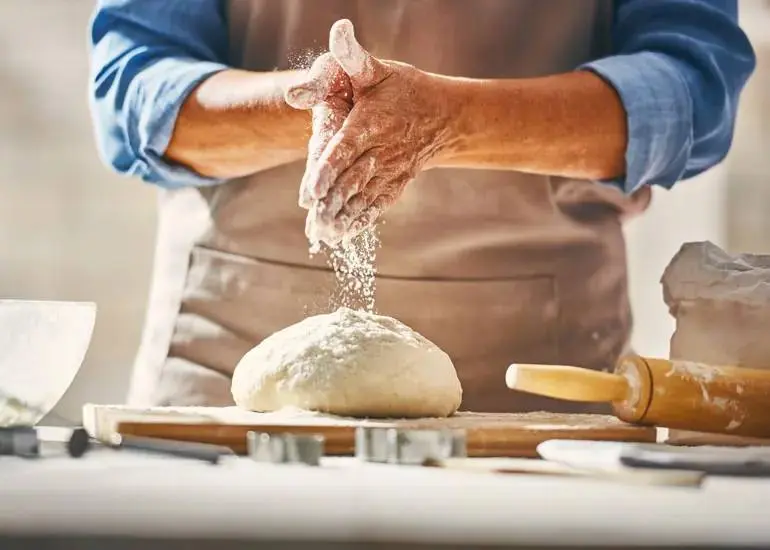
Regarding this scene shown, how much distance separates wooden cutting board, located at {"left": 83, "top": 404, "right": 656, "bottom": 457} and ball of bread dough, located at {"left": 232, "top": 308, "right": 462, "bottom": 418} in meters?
0.03

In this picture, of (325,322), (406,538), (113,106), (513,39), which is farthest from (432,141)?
(406,538)

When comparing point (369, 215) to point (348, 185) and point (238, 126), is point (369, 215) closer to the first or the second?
point (348, 185)

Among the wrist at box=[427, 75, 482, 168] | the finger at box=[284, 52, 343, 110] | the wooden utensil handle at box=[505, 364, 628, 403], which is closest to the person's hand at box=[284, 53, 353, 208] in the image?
the finger at box=[284, 52, 343, 110]

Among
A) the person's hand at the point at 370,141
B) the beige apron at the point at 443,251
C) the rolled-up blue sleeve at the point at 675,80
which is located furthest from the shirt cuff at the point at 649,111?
the person's hand at the point at 370,141

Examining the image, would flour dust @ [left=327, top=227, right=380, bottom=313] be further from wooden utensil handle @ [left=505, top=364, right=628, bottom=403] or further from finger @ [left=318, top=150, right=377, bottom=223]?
wooden utensil handle @ [left=505, top=364, right=628, bottom=403]

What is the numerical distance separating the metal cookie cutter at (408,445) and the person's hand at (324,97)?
0.96 feet

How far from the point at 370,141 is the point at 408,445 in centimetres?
33

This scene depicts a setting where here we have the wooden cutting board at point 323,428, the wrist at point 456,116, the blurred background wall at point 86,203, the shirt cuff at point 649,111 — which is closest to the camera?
the wooden cutting board at point 323,428

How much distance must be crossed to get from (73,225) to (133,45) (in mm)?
584

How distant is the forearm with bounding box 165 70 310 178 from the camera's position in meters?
1.14

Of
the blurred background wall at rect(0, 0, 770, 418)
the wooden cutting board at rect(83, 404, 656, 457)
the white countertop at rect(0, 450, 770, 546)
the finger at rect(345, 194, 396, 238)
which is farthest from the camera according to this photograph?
the blurred background wall at rect(0, 0, 770, 418)

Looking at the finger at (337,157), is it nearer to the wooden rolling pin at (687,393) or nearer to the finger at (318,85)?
the finger at (318,85)

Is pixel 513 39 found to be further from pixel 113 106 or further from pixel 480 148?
pixel 113 106

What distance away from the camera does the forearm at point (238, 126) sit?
1.14 m
